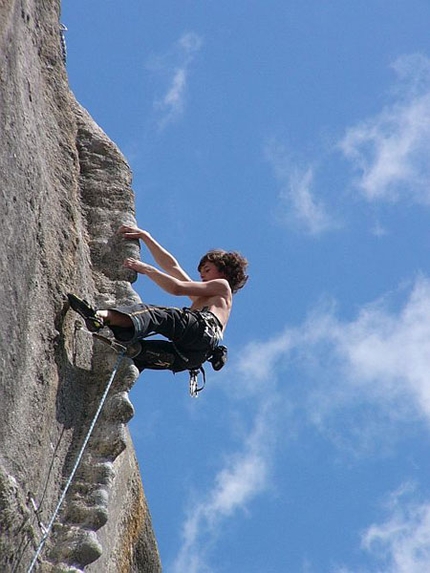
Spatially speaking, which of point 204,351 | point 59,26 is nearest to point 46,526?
point 204,351

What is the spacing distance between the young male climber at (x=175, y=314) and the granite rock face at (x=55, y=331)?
0.19 meters

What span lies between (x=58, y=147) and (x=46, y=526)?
8.60 feet

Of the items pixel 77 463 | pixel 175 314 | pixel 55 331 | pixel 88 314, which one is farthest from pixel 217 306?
pixel 77 463

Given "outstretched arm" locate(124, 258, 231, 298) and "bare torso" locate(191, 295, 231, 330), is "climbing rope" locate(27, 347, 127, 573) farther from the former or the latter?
"bare torso" locate(191, 295, 231, 330)

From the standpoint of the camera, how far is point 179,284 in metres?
9.06

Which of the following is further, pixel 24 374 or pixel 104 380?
pixel 104 380

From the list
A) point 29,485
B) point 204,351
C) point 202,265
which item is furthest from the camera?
point 202,265

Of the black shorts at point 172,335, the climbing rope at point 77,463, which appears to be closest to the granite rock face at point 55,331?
the climbing rope at point 77,463

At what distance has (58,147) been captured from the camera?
9.01 metres

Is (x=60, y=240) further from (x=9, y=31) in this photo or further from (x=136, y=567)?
(x=136, y=567)

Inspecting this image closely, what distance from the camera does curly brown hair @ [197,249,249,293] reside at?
951cm

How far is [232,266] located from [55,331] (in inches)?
69.2

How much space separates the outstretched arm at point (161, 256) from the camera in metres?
9.37

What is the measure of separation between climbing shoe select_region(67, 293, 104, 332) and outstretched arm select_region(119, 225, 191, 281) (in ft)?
4.05
